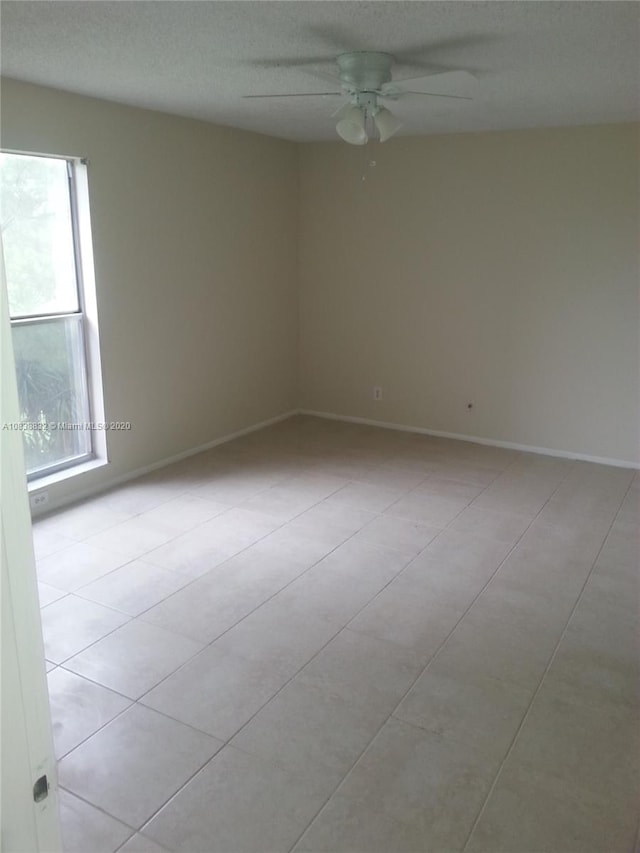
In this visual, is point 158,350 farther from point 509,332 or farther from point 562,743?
point 562,743

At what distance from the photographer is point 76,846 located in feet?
6.21

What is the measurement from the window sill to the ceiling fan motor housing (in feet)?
8.94

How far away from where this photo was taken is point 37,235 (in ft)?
12.7

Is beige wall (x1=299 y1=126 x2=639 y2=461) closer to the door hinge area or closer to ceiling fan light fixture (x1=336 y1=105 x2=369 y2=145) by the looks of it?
ceiling fan light fixture (x1=336 y1=105 x2=369 y2=145)

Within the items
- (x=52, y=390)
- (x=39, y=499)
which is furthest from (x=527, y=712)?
(x=52, y=390)

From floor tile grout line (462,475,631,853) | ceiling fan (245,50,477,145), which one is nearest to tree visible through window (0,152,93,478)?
ceiling fan (245,50,477,145)

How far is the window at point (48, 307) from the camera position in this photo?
12.3ft

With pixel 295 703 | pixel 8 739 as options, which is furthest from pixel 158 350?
pixel 8 739

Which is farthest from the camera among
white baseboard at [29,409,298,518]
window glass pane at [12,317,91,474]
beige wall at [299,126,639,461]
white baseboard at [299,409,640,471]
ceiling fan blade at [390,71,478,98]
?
white baseboard at [299,409,640,471]

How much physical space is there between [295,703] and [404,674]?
1.46 feet

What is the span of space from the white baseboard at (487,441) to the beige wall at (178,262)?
23.6 inches

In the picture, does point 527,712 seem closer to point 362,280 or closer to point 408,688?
point 408,688

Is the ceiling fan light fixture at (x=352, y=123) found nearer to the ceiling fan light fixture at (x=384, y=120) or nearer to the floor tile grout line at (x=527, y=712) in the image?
the ceiling fan light fixture at (x=384, y=120)

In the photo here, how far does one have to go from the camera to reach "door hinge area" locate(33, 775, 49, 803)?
851 millimetres
